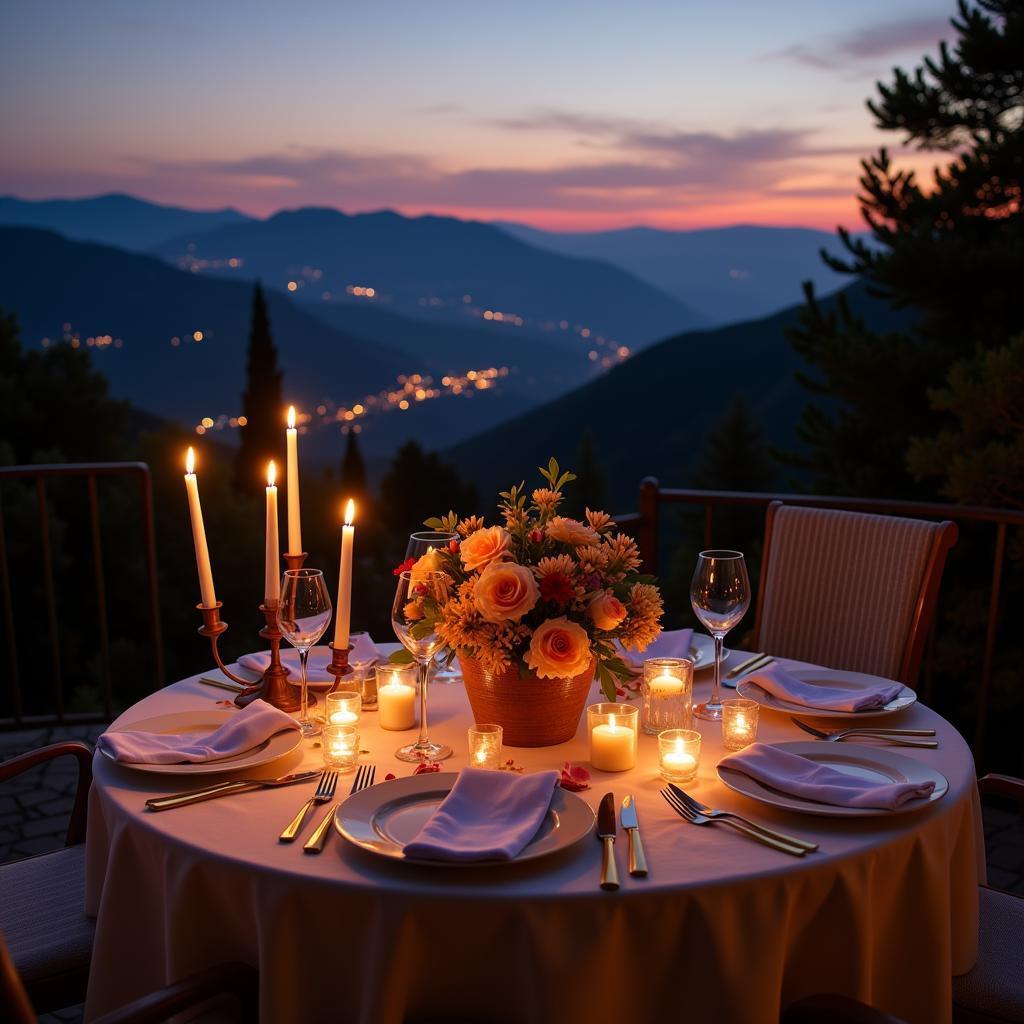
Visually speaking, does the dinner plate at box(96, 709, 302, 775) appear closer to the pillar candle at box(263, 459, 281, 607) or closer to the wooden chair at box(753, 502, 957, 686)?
the pillar candle at box(263, 459, 281, 607)

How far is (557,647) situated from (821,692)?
63 centimetres

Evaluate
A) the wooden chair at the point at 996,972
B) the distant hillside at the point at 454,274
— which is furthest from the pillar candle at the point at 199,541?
the distant hillside at the point at 454,274

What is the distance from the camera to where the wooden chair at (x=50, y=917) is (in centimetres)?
A: 158

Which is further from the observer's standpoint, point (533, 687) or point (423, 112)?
point (423, 112)

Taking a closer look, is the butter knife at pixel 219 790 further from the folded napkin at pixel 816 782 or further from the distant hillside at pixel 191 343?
the distant hillside at pixel 191 343

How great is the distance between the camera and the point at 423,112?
28328 millimetres

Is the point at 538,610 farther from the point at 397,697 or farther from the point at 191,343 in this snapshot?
the point at 191,343

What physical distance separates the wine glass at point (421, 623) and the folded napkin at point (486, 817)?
23cm

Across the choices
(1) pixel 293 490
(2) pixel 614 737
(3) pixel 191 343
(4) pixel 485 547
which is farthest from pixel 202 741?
(3) pixel 191 343

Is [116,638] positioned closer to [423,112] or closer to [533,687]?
[533,687]

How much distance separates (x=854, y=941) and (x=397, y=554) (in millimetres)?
23096

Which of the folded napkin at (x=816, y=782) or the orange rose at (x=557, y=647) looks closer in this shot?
the folded napkin at (x=816, y=782)

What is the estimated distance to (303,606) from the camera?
164 cm

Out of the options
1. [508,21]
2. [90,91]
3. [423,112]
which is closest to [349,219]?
[423,112]
